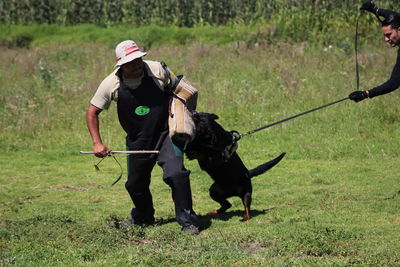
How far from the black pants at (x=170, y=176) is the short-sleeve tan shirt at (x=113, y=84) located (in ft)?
1.99

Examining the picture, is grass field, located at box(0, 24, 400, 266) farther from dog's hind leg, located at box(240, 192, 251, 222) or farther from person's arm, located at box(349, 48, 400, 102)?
person's arm, located at box(349, 48, 400, 102)

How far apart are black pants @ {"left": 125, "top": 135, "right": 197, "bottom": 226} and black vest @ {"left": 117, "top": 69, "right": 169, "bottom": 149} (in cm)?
13

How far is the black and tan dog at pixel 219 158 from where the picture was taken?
6.82m

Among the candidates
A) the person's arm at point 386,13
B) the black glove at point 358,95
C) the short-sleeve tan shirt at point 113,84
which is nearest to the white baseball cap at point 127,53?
the short-sleeve tan shirt at point 113,84

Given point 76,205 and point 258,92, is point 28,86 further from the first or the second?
point 76,205

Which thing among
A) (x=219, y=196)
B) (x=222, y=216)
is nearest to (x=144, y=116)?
(x=219, y=196)

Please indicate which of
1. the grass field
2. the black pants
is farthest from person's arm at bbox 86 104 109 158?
the grass field

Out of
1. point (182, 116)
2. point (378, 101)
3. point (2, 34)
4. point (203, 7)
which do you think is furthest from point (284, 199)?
point (2, 34)

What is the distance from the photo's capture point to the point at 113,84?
6.54m

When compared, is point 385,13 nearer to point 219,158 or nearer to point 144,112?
point 219,158

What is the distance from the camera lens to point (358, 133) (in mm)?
12016

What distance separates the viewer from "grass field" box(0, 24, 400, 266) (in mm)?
5723

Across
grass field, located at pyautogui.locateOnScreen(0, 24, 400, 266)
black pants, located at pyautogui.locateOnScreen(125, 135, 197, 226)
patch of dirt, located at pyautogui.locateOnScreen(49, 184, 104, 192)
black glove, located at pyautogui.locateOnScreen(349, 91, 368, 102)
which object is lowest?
patch of dirt, located at pyautogui.locateOnScreen(49, 184, 104, 192)

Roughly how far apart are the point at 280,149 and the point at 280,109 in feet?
7.41
